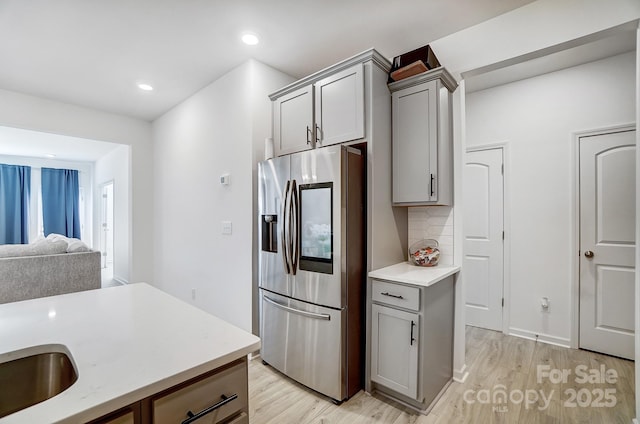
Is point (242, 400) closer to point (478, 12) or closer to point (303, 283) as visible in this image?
point (303, 283)

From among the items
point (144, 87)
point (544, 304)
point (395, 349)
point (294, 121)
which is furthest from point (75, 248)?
point (544, 304)

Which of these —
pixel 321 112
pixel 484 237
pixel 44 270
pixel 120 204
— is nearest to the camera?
pixel 321 112

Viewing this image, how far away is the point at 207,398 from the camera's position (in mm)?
838

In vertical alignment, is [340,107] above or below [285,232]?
above

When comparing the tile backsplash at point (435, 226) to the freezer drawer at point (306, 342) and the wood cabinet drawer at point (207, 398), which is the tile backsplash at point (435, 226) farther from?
the wood cabinet drawer at point (207, 398)

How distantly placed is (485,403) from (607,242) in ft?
6.46

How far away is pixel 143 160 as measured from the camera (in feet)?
14.9

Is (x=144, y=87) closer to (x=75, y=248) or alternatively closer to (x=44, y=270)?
(x=75, y=248)

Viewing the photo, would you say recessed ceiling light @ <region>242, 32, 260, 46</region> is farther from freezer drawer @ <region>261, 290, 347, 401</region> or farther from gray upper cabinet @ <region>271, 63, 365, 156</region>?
freezer drawer @ <region>261, 290, 347, 401</region>

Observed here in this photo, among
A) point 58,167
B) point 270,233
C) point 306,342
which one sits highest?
point 58,167

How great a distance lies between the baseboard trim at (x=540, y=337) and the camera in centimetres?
290

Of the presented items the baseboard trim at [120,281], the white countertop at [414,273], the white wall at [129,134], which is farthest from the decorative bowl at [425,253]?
the baseboard trim at [120,281]

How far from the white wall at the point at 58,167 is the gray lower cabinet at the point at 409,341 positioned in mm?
8011

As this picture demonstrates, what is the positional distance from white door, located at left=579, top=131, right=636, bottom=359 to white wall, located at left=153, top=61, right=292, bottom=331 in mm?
3162
